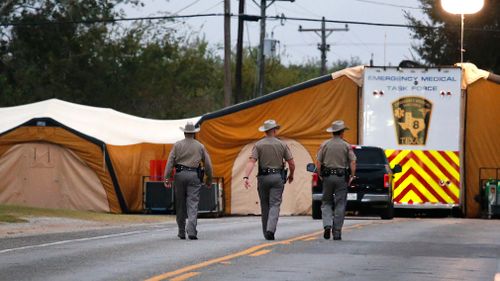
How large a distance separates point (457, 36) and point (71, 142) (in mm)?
27550

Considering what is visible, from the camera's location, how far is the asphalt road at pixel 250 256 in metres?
13.8

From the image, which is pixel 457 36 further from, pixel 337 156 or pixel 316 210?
pixel 337 156

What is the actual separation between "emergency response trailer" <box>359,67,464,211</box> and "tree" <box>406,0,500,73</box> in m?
25.8

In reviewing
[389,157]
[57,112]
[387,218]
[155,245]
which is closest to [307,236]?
[155,245]

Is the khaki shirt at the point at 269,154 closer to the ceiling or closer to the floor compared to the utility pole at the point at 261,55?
closer to the floor

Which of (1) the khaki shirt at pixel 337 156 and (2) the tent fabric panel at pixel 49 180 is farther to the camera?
(2) the tent fabric panel at pixel 49 180

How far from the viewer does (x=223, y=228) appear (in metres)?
24.3

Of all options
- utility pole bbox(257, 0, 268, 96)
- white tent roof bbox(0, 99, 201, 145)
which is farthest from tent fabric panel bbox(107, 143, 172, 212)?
utility pole bbox(257, 0, 268, 96)

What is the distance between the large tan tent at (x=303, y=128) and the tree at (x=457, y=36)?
22323mm

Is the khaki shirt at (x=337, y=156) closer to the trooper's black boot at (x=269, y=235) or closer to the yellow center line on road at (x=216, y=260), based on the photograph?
the yellow center line on road at (x=216, y=260)

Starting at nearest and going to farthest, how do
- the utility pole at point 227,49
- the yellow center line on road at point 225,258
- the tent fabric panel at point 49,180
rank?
the yellow center line on road at point 225,258, the tent fabric panel at point 49,180, the utility pole at point 227,49

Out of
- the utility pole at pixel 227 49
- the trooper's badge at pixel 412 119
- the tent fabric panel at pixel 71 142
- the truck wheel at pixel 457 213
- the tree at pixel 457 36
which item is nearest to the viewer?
the trooper's badge at pixel 412 119

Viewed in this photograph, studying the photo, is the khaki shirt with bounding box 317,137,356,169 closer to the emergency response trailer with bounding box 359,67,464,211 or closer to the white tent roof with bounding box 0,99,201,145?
the emergency response trailer with bounding box 359,67,464,211

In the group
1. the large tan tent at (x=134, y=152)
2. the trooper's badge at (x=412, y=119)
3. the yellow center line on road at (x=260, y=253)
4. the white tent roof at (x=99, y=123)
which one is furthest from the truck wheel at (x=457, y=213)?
the yellow center line on road at (x=260, y=253)
